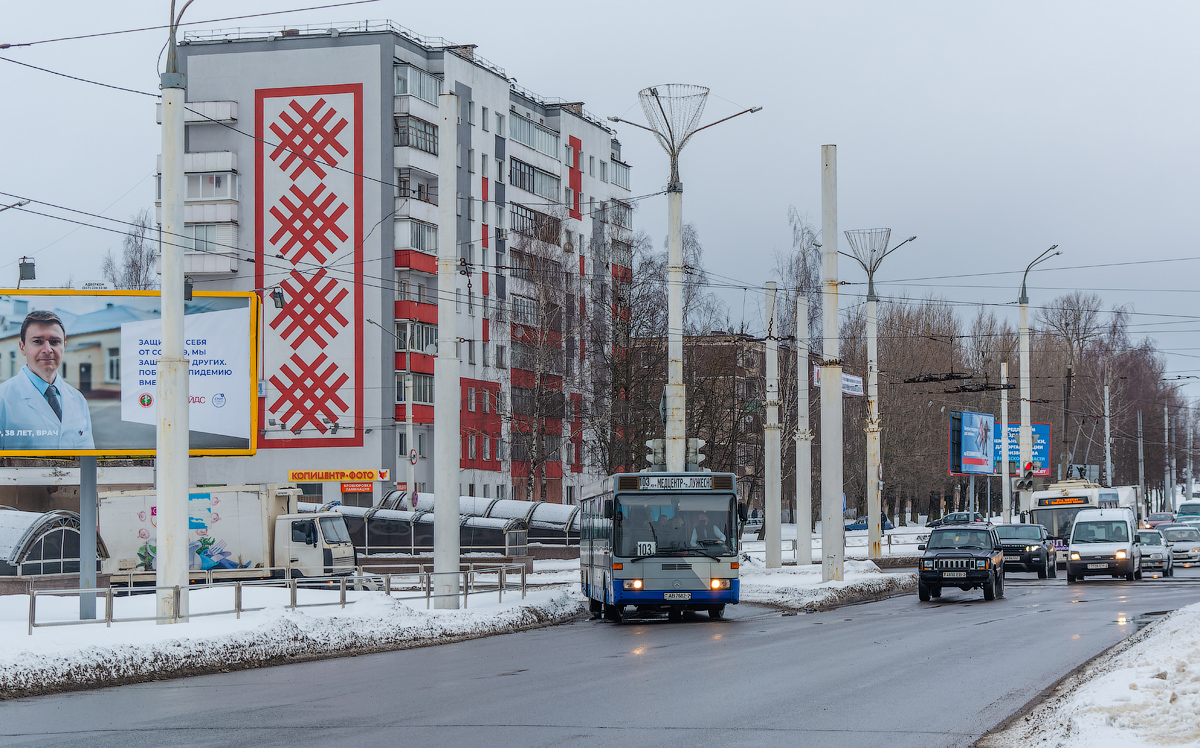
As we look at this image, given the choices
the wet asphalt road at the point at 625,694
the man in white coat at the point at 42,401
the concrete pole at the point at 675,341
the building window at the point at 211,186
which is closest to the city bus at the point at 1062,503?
the concrete pole at the point at 675,341

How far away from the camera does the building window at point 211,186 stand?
65.4 meters

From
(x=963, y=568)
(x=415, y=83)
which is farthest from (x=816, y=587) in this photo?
(x=415, y=83)

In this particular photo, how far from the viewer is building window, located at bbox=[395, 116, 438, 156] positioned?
66312mm

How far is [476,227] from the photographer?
7212 cm

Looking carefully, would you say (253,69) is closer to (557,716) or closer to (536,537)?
(536,537)

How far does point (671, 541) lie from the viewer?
956 inches

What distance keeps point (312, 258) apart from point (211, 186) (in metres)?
6.37

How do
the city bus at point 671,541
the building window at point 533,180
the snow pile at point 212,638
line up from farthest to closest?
the building window at point 533,180 < the city bus at point 671,541 < the snow pile at point 212,638

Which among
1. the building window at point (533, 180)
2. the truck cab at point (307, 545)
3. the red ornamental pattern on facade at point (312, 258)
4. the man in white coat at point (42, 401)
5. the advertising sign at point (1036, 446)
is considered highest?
the building window at point (533, 180)

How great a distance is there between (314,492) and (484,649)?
48.4m

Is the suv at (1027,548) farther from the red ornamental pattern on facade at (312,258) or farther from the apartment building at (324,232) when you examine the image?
the red ornamental pattern on facade at (312,258)

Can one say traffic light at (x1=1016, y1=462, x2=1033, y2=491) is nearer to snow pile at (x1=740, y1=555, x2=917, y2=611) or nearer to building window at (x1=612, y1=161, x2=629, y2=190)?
snow pile at (x1=740, y1=555, x2=917, y2=611)

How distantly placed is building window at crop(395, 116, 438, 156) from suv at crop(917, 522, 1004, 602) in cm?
4334

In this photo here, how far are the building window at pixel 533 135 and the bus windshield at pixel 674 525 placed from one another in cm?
5343
